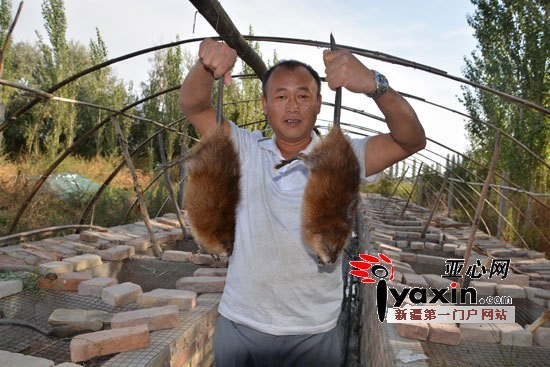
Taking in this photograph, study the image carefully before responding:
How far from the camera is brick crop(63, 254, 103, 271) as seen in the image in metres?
4.23

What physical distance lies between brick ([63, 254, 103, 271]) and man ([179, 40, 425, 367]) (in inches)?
113

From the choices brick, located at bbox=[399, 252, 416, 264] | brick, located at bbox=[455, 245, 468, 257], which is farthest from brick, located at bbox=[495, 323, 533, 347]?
brick, located at bbox=[455, 245, 468, 257]

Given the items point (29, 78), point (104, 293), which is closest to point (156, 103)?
point (29, 78)

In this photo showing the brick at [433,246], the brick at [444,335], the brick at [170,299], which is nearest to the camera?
the brick at [444,335]

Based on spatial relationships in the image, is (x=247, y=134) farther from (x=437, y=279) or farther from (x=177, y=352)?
(x=437, y=279)

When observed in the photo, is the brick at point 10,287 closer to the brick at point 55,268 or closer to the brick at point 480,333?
the brick at point 55,268

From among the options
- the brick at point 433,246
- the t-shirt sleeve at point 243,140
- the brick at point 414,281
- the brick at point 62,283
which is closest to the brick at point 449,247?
the brick at point 433,246

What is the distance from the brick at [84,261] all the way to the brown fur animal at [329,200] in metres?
3.56

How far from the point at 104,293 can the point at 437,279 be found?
3066mm

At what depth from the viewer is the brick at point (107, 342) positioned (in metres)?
2.46

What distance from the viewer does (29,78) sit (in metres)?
22.3

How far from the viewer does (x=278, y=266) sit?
1791 mm

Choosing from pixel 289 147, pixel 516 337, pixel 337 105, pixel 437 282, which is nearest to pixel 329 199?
pixel 337 105

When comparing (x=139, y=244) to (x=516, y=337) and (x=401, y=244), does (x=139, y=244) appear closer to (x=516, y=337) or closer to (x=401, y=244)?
(x=401, y=244)
